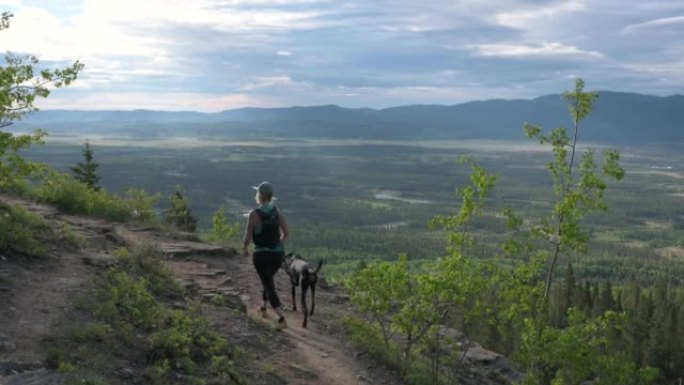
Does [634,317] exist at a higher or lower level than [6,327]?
lower

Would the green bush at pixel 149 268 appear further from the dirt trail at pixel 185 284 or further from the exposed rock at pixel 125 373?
the exposed rock at pixel 125 373

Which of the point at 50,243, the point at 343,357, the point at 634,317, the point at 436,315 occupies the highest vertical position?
the point at 50,243

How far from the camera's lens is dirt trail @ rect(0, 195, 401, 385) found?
8.64 meters

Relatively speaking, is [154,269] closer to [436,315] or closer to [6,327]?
[6,327]

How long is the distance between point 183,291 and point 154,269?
78 cm

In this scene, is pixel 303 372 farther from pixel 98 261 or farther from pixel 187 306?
pixel 98 261

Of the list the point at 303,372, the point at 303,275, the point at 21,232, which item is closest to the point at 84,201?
the point at 21,232

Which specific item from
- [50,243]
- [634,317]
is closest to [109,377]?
[50,243]

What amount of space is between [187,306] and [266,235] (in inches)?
81.7

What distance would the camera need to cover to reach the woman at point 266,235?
38.9ft

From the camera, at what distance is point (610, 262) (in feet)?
570

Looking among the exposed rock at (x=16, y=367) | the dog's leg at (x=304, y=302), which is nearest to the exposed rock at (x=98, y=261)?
the dog's leg at (x=304, y=302)

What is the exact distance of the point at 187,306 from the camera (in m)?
11.8

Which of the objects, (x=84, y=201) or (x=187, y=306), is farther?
(x=84, y=201)
